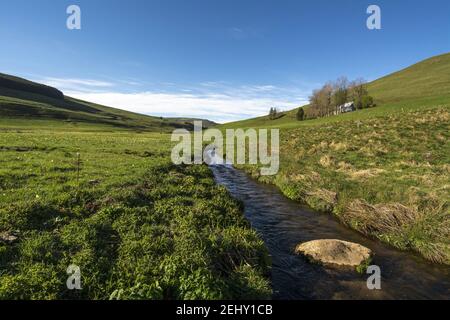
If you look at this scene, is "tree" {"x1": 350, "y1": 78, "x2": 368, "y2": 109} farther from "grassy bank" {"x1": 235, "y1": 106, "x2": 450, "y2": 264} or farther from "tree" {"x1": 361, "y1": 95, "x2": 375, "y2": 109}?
"grassy bank" {"x1": 235, "y1": 106, "x2": 450, "y2": 264}

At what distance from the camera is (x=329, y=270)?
39.3 feet

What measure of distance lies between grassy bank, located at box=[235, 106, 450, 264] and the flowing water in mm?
883

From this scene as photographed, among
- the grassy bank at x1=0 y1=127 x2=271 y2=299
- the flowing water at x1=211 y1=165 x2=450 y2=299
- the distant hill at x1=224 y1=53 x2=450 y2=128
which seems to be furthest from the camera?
the distant hill at x1=224 y1=53 x2=450 y2=128

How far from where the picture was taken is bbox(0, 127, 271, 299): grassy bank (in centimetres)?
898

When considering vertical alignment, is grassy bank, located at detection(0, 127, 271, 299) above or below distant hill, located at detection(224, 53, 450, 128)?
below

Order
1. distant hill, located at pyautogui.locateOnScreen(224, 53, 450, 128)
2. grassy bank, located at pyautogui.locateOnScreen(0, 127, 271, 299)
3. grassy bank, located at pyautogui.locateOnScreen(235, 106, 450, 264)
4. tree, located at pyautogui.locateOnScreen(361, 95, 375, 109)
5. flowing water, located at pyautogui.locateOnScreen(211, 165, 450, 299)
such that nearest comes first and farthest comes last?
grassy bank, located at pyautogui.locateOnScreen(0, 127, 271, 299) → flowing water, located at pyautogui.locateOnScreen(211, 165, 450, 299) → grassy bank, located at pyautogui.locateOnScreen(235, 106, 450, 264) → distant hill, located at pyautogui.locateOnScreen(224, 53, 450, 128) → tree, located at pyautogui.locateOnScreen(361, 95, 375, 109)

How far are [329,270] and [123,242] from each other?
27.4 ft

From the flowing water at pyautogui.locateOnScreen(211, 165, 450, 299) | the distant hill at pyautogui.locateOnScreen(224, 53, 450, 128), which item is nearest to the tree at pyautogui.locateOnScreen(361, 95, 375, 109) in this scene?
the distant hill at pyautogui.locateOnScreen(224, 53, 450, 128)

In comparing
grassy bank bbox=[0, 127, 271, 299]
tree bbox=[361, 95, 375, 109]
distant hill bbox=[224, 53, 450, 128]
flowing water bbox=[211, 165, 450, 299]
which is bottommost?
flowing water bbox=[211, 165, 450, 299]

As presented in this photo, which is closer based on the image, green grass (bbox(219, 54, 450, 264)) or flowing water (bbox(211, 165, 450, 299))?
flowing water (bbox(211, 165, 450, 299))

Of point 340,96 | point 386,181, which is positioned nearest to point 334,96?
point 340,96

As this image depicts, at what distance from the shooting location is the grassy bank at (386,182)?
46.4 feet
